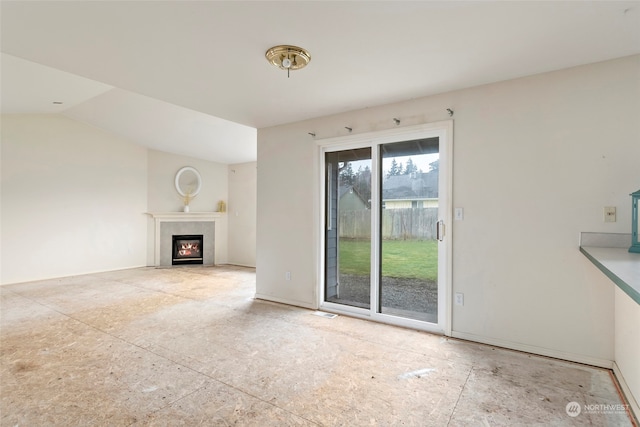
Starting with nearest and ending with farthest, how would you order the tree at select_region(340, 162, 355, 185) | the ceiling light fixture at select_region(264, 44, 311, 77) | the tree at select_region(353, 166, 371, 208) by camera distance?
1. the ceiling light fixture at select_region(264, 44, 311, 77)
2. the tree at select_region(353, 166, 371, 208)
3. the tree at select_region(340, 162, 355, 185)

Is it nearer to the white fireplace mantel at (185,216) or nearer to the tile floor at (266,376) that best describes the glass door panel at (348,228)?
the tile floor at (266,376)

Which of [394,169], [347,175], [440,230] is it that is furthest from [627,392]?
[347,175]

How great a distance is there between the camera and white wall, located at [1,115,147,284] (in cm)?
511

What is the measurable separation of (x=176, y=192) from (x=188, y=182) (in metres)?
0.35

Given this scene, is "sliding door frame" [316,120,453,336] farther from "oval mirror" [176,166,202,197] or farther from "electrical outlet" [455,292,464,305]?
"oval mirror" [176,166,202,197]

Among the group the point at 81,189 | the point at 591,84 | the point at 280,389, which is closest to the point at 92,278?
the point at 81,189

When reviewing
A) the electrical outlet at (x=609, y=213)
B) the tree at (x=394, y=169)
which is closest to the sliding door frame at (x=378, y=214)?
the tree at (x=394, y=169)

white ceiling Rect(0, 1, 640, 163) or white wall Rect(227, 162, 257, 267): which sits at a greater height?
white ceiling Rect(0, 1, 640, 163)

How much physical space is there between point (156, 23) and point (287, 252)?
2.71 meters

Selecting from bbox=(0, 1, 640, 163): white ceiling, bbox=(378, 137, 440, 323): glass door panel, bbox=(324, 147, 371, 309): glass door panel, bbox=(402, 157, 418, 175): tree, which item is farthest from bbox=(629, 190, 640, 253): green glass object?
bbox=(324, 147, 371, 309): glass door panel

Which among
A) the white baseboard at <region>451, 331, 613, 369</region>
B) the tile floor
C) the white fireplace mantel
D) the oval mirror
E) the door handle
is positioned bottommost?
the tile floor

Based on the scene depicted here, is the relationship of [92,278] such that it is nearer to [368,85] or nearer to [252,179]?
[252,179]

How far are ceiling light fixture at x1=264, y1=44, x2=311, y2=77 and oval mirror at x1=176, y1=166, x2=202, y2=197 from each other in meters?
5.45

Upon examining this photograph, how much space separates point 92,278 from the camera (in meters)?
5.54
